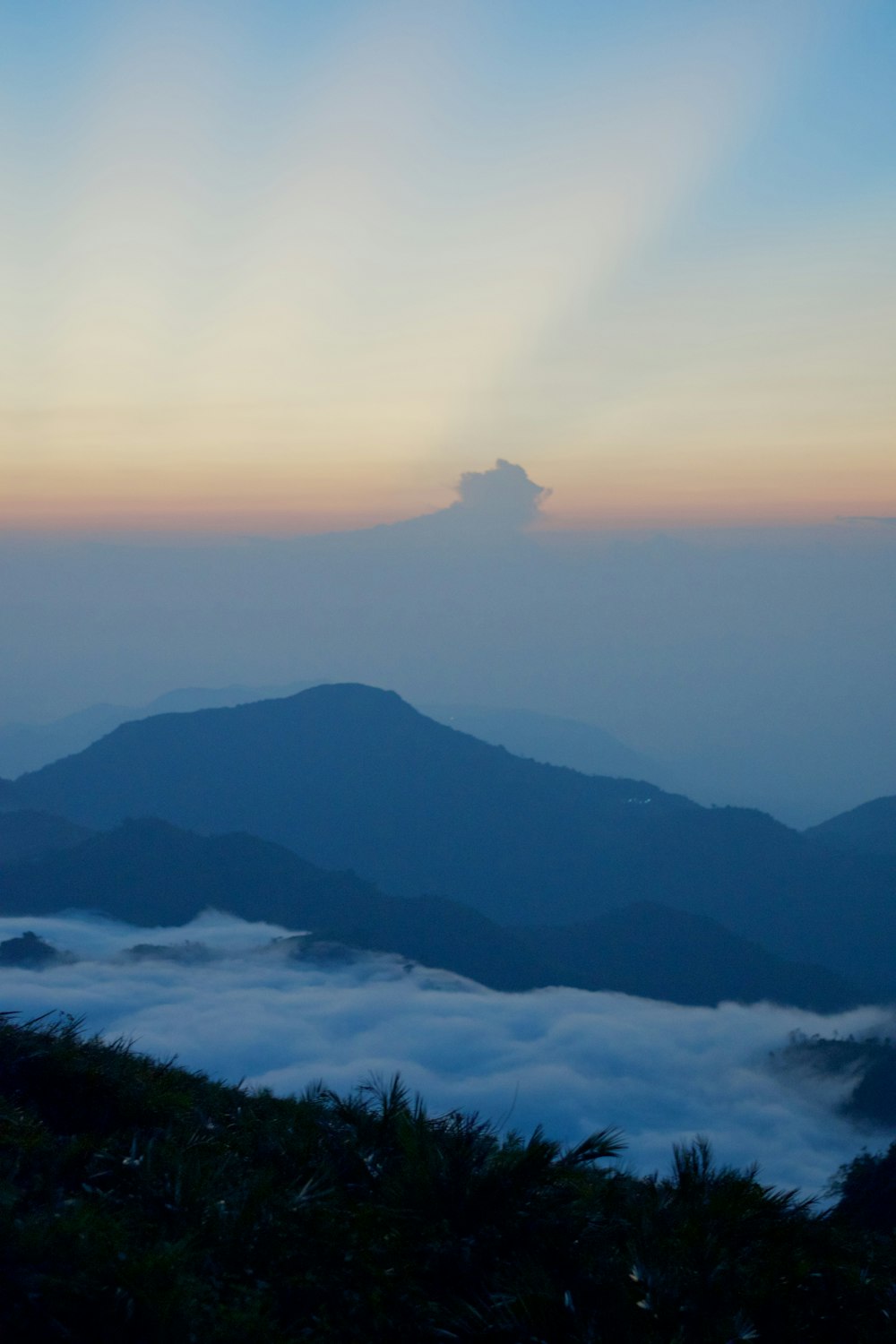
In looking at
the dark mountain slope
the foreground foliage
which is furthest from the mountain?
the foreground foliage

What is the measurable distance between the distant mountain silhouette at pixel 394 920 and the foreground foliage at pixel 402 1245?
14276cm

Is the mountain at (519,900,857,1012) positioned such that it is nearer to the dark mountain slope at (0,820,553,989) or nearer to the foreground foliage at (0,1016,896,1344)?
the dark mountain slope at (0,820,553,989)

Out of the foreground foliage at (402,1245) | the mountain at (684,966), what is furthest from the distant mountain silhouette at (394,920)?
the foreground foliage at (402,1245)

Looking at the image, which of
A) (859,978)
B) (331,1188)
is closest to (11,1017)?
(331,1188)

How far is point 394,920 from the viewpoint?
6481 inches

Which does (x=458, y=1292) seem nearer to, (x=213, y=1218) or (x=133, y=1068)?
(x=213, y=1218)

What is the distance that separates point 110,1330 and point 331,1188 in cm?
269

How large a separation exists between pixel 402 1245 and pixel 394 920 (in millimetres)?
162974

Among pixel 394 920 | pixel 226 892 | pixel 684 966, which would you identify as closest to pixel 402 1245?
pixel 394 920

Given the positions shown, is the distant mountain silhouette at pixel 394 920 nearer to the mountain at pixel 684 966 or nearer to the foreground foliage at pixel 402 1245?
the mountain at pixel 684 966

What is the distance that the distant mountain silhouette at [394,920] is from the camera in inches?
6043

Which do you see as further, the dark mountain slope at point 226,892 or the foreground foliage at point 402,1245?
the dark mountain slope at point 226,892

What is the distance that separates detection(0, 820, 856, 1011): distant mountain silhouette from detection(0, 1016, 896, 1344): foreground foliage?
14276 centimetres

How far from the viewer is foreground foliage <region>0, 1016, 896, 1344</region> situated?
550 centimetres
